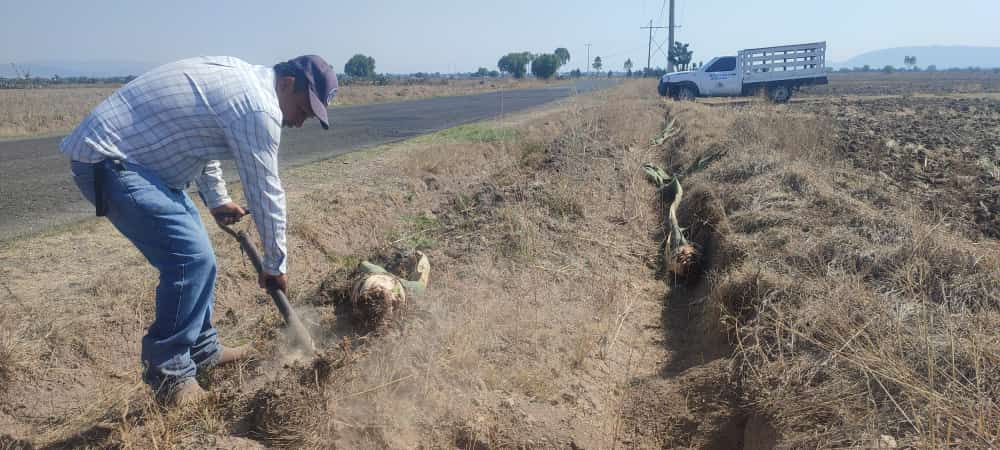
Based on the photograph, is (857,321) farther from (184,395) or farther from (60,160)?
(60,160)

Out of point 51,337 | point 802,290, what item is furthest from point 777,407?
point 51,337

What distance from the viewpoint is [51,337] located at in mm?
3504

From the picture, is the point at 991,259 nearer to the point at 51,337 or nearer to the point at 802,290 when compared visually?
the point at 802,290

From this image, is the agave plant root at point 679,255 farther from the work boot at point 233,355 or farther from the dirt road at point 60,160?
the dirt road at point 60,160

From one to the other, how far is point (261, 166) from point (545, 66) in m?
92.1

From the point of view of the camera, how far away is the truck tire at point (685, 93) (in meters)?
22.4

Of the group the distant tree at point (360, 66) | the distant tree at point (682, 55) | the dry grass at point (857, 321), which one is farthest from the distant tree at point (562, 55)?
the dry grass at point (857, 321)

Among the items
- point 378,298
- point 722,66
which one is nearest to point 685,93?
point 722,66

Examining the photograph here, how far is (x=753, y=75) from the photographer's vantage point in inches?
881

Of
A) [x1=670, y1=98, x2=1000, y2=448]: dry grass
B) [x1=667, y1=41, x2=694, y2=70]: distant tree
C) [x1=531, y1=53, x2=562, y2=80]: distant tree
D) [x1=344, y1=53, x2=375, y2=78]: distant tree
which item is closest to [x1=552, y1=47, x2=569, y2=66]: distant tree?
[x1=531, y1=53, x2=562, y2=80]: distant tree

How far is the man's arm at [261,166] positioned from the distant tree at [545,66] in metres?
91.4

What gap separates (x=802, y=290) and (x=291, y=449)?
9.87 feet

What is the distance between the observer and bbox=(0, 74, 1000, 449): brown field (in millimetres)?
2768

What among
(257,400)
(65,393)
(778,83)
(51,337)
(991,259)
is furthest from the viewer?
(778,83)
